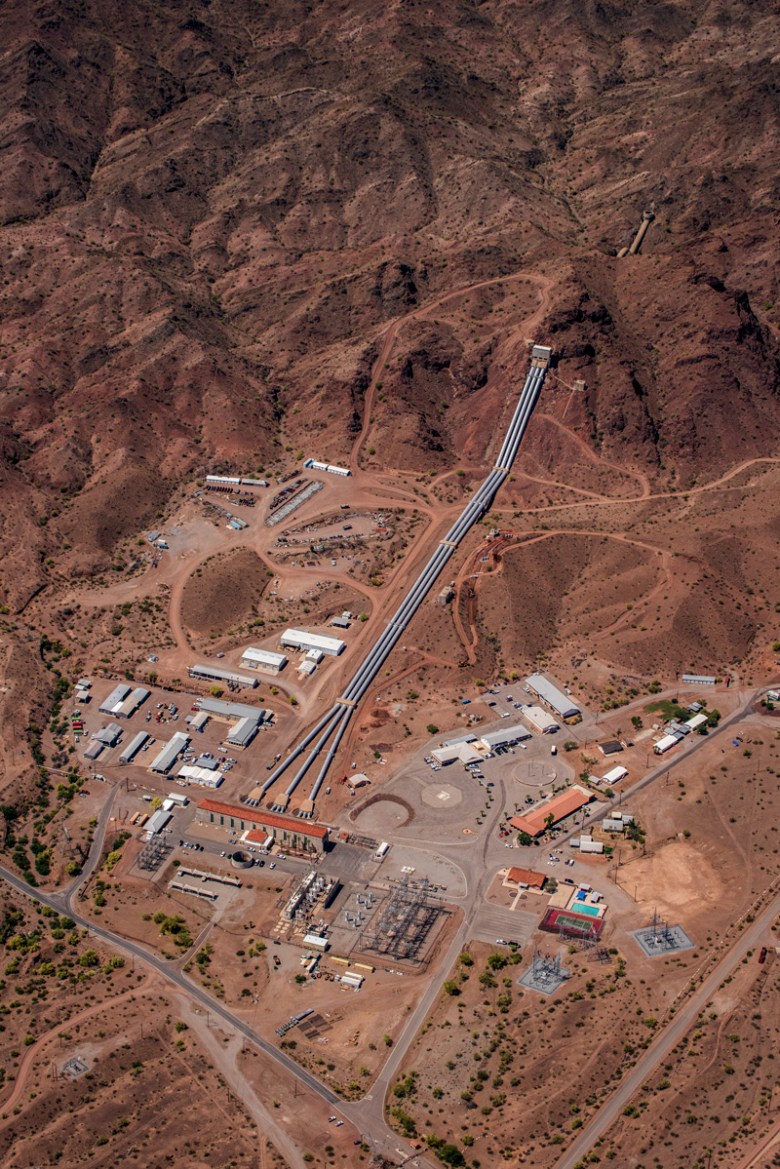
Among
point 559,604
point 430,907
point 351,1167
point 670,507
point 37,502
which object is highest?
point 670,507

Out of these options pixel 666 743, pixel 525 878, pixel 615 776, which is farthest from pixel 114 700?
pixel 666 743

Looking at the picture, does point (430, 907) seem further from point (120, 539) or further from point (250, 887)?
point (120, 539)

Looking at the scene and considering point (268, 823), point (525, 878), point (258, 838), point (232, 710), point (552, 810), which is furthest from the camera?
point (232, 710)

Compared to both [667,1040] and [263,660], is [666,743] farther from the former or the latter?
[263,660]

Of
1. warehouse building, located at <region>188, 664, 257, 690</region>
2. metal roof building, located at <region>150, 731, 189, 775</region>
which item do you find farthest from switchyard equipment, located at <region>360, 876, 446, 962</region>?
warehouse building, located at <region>188, 664, 257, 690</region>

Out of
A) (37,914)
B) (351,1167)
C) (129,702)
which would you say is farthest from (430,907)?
(129,702)
